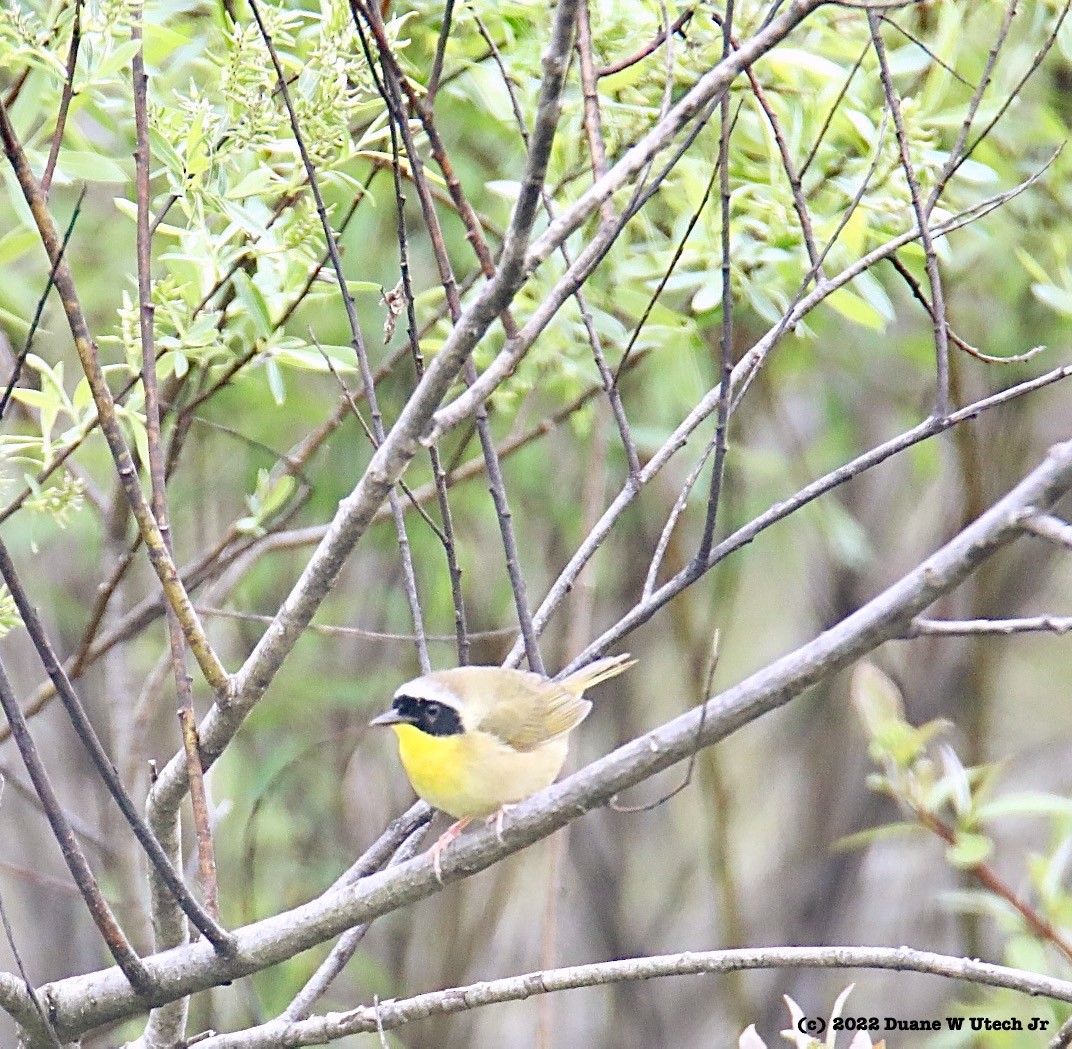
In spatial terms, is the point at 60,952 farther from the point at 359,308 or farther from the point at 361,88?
the point at 361,88

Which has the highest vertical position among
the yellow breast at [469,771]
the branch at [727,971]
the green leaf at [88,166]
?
the green leaf at [88,166]

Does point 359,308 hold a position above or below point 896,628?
above

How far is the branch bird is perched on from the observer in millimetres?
2373

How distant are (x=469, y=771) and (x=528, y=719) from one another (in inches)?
9.8

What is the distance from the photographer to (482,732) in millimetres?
2516

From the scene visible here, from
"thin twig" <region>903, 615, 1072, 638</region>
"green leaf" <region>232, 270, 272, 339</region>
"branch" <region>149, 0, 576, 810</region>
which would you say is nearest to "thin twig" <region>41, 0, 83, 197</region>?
"green leaf" <region>232, 270, 272, 339</region>

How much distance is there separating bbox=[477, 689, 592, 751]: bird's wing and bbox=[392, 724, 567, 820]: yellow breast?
3 centimetres

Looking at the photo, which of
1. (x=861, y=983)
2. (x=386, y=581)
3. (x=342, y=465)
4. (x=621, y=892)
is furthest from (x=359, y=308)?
(x=861, y=983)

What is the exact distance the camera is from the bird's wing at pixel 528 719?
8.38ft

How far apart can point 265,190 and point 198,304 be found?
0.78ft

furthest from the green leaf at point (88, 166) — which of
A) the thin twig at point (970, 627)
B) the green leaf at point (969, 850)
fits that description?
the green leaf at point (969, 850)

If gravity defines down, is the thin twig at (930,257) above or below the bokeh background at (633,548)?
below

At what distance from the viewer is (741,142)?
119 inches

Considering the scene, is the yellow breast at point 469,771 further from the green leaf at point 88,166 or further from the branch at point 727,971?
the green leaf at point 88,166
